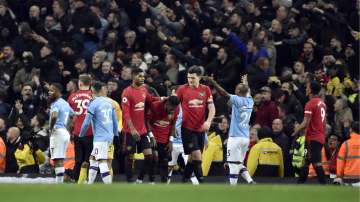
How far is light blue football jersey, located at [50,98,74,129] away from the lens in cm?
2380

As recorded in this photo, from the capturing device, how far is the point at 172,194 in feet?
54.1

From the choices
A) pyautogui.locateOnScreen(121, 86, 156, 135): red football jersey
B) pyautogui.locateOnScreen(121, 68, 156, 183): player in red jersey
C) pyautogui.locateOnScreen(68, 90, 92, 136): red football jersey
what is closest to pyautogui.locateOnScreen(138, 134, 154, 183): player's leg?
pyautogui.locateOnScreen(121, 68, 156, 183): player in red jersey

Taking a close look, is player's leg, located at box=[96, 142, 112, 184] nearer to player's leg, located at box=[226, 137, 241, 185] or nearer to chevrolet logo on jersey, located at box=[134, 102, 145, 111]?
chevrolet logo on jersey, located at box=[134, 102, 145, 111]

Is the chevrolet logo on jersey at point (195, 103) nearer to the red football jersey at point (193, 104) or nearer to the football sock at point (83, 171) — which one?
the red football jersey at point (193, 104)

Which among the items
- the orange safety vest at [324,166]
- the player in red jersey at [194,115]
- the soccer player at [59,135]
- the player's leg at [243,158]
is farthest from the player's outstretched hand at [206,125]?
the orange safety vest at [324,166]

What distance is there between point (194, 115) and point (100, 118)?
5.99 feet

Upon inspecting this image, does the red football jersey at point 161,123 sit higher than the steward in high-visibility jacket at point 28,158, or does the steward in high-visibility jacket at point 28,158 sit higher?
the red football jersey at point 161,123

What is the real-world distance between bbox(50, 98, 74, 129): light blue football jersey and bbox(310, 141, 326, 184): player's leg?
15.0 ft

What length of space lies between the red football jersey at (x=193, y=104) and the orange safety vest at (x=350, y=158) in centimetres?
300

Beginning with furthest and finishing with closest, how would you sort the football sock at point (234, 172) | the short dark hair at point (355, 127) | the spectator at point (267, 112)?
the spectator at point (267, 112) → the short dark hair at point (355, 127) → the football sock at point (234, 172)

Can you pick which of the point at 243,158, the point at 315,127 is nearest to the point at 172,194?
the point at 315,127

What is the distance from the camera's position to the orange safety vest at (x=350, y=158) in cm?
2470

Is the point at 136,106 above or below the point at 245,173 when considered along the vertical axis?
above

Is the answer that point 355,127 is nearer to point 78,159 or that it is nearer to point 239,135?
point 239,135
